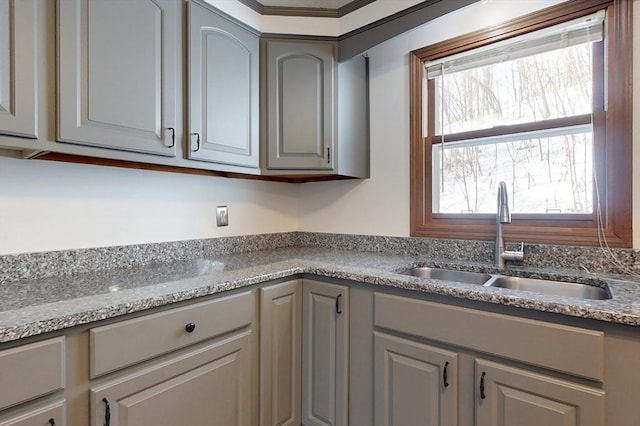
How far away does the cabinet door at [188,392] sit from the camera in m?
1.01

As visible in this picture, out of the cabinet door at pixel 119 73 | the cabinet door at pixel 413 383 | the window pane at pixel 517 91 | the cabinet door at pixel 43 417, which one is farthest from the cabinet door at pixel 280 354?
the window pane at pixel 517 91

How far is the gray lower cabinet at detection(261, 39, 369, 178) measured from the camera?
1.90 meters

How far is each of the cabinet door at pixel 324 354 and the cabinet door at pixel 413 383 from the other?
17 centimetres

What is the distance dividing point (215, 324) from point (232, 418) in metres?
0.41

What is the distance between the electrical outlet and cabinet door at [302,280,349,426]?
72 cm

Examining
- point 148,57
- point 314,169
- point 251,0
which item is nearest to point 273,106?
point 314,169

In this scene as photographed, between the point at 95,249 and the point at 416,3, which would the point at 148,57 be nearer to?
the point at 95,249

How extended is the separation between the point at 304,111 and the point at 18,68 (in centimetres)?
122

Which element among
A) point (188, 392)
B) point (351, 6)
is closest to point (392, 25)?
point (351, 6)

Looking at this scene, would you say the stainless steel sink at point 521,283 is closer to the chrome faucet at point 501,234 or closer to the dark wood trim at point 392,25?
the chrome faucet at point 501,234

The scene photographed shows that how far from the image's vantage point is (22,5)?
1.06 m

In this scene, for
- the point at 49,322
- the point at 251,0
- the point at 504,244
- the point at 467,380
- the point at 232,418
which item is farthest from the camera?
the point at 251,0

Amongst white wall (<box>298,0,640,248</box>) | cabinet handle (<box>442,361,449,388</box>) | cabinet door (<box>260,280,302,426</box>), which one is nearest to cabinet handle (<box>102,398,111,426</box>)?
cabinet door (<box>260,280,302,426</box>)

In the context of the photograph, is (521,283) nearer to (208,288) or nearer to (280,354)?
(280,354)
